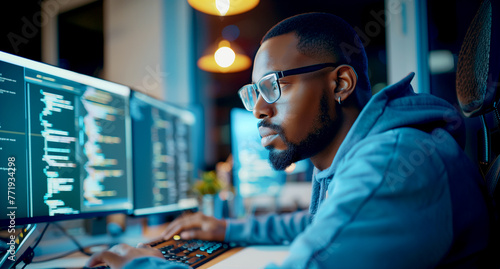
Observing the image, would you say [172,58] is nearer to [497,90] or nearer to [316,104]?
[316,104]

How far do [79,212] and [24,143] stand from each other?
250 millimetres

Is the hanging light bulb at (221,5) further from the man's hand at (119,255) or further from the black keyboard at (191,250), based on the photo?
the man's hand at (119,255)

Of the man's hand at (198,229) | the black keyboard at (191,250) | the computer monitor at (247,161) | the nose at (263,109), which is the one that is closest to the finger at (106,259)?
the black keyboard at (191,250)

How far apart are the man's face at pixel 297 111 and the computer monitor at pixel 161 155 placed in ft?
1.84

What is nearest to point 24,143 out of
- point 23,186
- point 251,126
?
point 23,186

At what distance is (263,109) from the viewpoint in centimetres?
85

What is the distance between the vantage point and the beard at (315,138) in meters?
0.81

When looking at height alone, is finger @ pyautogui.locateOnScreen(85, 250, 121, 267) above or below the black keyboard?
above

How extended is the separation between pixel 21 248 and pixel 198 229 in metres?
0.49

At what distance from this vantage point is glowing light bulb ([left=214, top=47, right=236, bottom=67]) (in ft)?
8.78

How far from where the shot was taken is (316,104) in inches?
32.1

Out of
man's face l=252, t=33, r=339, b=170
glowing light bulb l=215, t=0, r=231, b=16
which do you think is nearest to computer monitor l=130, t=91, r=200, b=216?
man's face l=252, t=33, r=339, b=170

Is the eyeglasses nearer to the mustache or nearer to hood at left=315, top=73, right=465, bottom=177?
the mustache

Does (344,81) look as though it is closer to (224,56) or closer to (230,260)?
(230,260)
